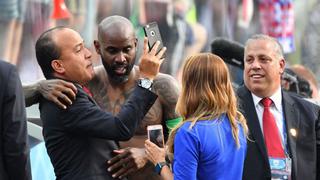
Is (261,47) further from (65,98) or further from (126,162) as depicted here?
(65,98)

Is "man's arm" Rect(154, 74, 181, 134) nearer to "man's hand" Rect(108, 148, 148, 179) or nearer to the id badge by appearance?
"man's hand" Rect(108, 148, 148, 179)

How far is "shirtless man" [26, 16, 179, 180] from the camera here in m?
3.95

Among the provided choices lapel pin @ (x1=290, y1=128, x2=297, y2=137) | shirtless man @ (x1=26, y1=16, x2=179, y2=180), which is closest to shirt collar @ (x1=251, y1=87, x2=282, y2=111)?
lapel pin @ (x1=290, y1=128, x2=297, y2=137)

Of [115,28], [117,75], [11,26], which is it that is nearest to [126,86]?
[117,75]

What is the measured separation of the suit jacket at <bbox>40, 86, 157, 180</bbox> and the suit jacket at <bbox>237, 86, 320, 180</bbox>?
72cm

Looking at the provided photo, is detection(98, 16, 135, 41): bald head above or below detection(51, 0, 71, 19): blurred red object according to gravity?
above

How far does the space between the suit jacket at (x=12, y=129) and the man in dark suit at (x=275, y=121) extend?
48.3 inches

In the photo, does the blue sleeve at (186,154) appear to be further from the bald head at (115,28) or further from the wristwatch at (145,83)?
the bald head at (115,28)

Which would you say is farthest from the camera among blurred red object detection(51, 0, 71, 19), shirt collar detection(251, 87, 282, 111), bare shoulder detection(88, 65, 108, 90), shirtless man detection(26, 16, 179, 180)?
blurred red object detection(51, 0, 71, 19)

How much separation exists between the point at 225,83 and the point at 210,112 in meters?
0.16

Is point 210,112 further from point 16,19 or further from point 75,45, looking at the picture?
point 16,19

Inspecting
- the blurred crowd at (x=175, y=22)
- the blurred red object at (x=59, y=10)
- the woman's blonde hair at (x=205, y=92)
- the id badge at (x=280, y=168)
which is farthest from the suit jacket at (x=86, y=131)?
the blurred red object at (x=59, y=10)

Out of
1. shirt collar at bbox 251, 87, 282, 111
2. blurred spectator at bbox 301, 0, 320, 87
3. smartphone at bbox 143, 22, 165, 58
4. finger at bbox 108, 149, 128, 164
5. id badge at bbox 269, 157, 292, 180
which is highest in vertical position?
→ smartphone at bbox 143, 22, 165, 58

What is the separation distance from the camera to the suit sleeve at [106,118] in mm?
3592
